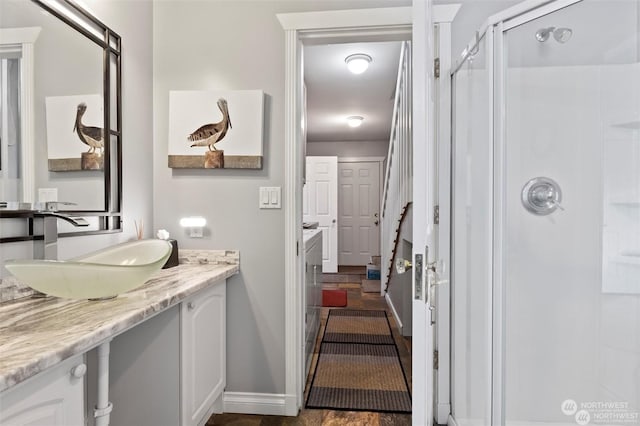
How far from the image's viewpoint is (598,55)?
1502 millimetres

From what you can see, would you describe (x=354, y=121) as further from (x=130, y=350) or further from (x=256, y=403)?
(x=130, y=350)

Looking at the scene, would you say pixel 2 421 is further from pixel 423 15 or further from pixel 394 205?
pixel 394 205

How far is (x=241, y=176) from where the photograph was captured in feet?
6.42

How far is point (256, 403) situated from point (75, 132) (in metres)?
1.59

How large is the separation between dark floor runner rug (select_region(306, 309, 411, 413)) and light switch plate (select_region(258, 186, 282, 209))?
3.79 ft

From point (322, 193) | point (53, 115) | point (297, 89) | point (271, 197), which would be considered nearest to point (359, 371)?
point (271, 197)

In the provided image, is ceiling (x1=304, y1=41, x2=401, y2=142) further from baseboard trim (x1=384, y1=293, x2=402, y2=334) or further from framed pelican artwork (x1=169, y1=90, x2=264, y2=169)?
baseboard trim (x1=384, y1=293, x2=402, y2=334)

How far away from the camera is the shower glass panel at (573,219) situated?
4.71ft

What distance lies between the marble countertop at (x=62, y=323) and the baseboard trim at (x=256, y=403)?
82 cm

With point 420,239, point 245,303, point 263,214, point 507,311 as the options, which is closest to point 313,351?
point 245,303

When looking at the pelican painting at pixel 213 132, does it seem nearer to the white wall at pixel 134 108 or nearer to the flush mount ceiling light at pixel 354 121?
the white wall at pixel 134 108

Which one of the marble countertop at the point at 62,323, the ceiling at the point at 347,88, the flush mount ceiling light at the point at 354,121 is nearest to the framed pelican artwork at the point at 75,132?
the marble countertop at the point at 62,323

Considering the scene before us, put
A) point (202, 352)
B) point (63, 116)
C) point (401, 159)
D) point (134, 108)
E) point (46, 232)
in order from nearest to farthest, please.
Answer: point (46, 232) → point (63, 116) → point (202, 352) → point (134, 108) → point (401, 159)

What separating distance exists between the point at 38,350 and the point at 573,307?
1965 millimetres
